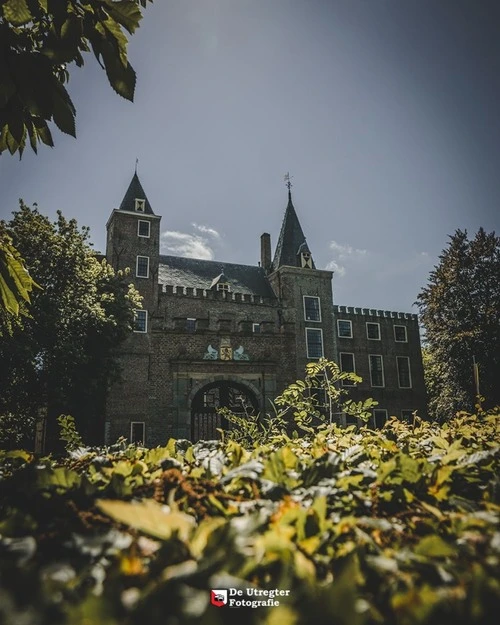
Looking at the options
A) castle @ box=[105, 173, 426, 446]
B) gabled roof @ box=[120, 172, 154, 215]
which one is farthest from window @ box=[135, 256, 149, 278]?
gabled roof @ box=[120, 172, 154, 215]

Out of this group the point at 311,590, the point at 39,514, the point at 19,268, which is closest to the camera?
the point at 311,590

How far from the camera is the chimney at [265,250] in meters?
38.2

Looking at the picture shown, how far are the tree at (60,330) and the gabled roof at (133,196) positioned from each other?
10286 mm

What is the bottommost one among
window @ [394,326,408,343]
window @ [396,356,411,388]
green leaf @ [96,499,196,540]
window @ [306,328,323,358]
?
green leaf @ [96,499,196,540]

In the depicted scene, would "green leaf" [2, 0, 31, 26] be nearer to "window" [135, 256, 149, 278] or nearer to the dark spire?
"window" [135, 256, 149, 278]

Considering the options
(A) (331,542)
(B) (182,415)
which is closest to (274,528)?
(A) (331,542)

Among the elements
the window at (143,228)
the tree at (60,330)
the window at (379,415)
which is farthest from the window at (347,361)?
the tree at (60,330)

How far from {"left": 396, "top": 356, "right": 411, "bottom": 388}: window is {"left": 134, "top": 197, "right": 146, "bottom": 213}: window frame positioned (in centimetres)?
2641

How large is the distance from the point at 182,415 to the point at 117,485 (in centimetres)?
2396

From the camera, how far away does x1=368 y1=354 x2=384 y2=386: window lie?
36.8 meters

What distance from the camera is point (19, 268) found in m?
3.05

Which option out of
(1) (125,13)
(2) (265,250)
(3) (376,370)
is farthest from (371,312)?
(1) (125,13)

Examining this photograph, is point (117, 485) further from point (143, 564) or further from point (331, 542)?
point (331, 542)

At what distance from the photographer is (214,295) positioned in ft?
102
